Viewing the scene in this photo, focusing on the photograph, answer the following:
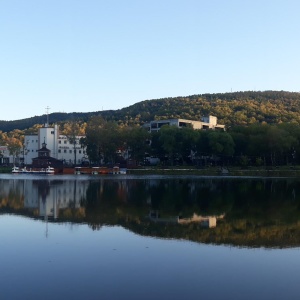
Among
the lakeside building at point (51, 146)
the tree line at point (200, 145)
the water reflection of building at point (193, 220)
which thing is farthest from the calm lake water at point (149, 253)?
the lakeside building at point (51, 146)

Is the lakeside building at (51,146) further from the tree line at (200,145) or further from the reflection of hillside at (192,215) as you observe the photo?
the reflection of hillside at (192,215)

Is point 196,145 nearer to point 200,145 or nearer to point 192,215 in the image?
point 200,145

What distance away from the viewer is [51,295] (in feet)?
32.1

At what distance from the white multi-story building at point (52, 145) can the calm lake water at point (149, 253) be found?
9062 cm

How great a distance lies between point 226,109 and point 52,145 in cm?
6574

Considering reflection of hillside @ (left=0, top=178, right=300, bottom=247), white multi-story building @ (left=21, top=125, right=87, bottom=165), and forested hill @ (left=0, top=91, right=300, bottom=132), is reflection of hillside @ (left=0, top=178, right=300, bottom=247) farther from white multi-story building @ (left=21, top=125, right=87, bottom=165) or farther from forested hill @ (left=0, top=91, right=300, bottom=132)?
forested hill @ (left=0, top=91, right=300, bottom=132)

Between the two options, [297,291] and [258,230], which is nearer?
[297,291]

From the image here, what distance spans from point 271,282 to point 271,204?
17757 mm

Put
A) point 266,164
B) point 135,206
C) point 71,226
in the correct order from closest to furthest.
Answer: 1. point 71,226
2. point 135,206
3. point 266,164

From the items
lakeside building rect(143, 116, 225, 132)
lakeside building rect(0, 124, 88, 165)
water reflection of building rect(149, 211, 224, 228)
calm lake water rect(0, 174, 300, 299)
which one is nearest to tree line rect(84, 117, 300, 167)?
lakeside building rect(0, 124, 88, 165)

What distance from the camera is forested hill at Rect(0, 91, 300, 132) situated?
143 meters

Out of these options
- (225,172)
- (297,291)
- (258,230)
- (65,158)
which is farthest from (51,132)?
(297,291)

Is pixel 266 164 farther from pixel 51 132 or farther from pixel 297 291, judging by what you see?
pixel 297 291

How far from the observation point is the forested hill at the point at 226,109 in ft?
468
